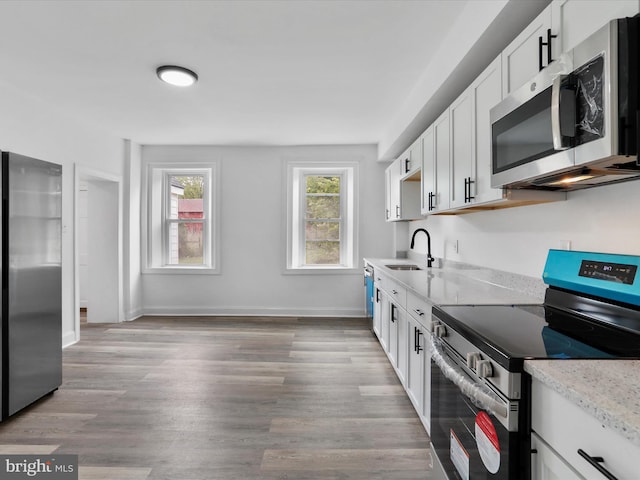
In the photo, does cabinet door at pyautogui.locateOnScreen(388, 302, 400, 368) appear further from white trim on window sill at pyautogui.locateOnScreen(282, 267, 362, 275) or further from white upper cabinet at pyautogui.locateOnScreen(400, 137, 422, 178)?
white trim on window sill at pyautogui.locateOnScreen(282, 267, 362, 275)

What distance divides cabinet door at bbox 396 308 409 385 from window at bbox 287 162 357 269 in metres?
2.59

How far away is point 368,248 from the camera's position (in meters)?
5.26

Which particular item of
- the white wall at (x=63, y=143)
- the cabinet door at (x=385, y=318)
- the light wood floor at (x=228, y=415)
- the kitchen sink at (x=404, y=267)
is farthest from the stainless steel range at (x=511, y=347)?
the white wall at (x=63, y=143)

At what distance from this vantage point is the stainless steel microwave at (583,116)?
40.3 inches

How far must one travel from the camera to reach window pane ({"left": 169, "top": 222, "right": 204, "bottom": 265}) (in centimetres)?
Answer: 548

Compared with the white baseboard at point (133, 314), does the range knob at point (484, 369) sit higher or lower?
higher

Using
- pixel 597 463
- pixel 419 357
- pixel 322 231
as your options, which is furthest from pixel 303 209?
pixel 597 463

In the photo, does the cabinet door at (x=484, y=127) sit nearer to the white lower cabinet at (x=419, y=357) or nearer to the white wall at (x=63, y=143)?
the white lower cabinet at (x=419, y=357)

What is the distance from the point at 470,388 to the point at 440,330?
42 cm

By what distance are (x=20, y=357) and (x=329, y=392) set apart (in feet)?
7.18

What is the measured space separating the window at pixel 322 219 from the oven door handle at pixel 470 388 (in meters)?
3.86

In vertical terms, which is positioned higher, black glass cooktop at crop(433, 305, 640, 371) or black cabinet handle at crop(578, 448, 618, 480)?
black glass cooktop at crop(433, 305, 640, 371)

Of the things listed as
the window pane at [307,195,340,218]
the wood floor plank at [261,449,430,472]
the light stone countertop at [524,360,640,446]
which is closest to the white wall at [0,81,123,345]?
the window pane at [307,195,340,218]

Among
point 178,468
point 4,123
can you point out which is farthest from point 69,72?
point 178,468
